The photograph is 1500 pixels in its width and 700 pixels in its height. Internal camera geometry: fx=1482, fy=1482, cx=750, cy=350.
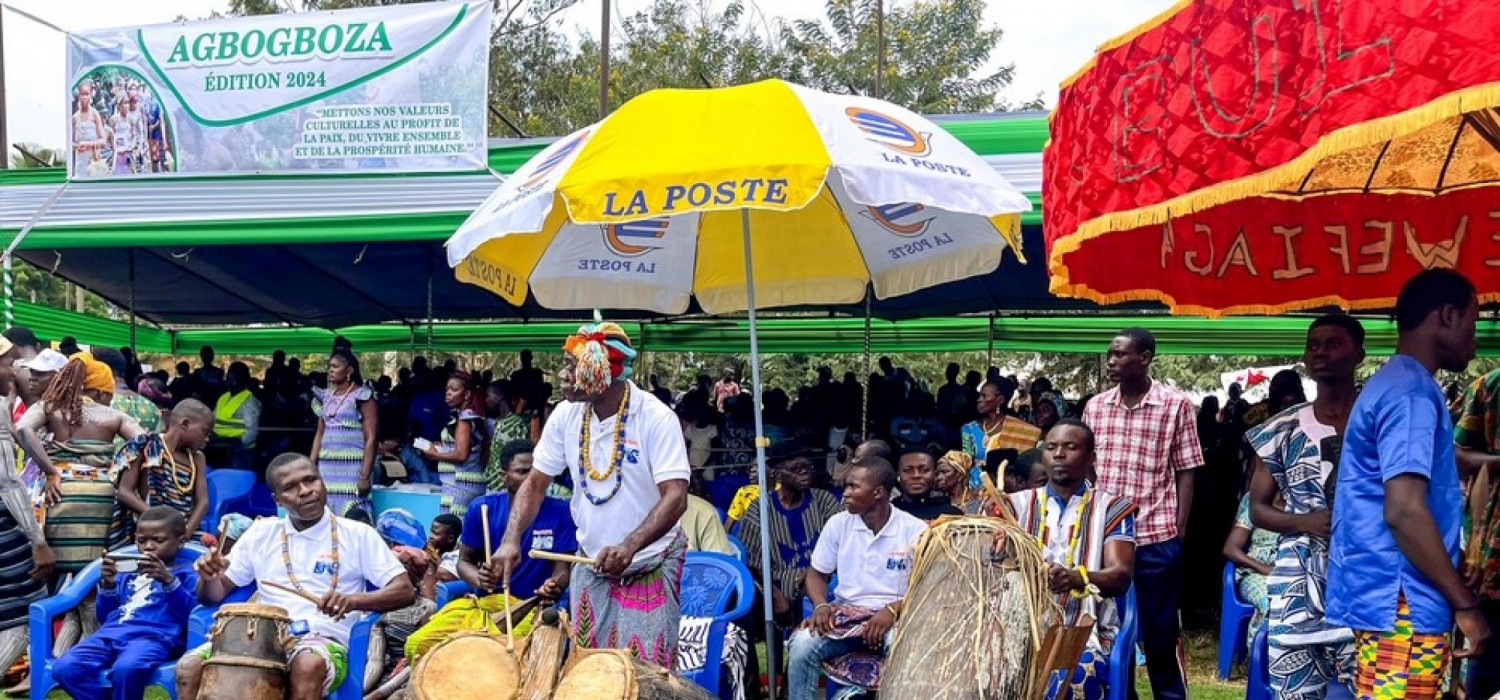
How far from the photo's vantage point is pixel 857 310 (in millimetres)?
13656

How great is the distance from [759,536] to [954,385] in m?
4.96

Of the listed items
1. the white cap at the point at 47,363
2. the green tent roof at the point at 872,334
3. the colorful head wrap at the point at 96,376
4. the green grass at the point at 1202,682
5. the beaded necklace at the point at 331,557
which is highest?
the green tent roof at the point at 872,334

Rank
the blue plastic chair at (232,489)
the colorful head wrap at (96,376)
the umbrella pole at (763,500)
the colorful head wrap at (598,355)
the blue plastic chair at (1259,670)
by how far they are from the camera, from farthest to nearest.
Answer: the blue plastic chair at (232,489) → the colorful head wrap at (96,376) → the umbrella pole at (763,500) → the blue plastic chair at (1259,670) → the colorful head wrap at (598,355)

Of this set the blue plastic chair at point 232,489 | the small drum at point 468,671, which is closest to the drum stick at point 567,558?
the small drum at point 468,671

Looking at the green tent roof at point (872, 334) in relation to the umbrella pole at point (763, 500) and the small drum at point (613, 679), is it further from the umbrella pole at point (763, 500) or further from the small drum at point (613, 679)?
the small drum at point (613, 679)

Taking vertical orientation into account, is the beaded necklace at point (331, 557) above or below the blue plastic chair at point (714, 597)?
above

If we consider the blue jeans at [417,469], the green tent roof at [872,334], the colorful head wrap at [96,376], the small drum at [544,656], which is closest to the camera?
the small drum at [544,656]

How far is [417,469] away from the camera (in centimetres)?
1058

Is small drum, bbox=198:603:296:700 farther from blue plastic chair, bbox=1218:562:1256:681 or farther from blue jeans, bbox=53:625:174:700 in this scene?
blue plastic chair, bbox=1218:562:1256:681

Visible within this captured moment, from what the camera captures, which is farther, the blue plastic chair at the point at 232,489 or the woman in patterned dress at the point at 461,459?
the blue plastic chair at the point at 232,489

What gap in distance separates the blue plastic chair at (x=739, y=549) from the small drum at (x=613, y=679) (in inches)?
67.6

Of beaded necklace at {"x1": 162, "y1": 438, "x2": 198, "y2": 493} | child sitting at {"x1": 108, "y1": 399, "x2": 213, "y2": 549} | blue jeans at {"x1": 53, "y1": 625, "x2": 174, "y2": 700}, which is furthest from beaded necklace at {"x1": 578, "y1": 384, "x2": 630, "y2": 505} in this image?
beaded necklace at {"x1": 162, "y1": 438, "x2": 198, "y2": 493}

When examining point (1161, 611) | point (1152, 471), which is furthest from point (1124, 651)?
point (1152, 471)

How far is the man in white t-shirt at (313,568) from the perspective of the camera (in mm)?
5883
